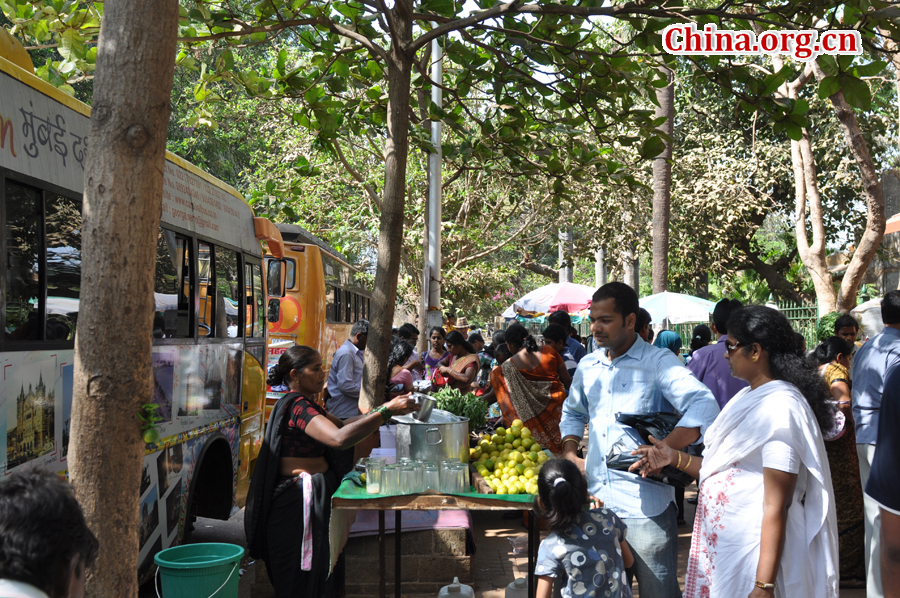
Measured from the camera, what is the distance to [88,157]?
2.38m

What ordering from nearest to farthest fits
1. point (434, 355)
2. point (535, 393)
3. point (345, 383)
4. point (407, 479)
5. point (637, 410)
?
1. point (637, 410)
2. point (407, 479)
3. point (535, 393)
4. point (345, 383)
5. point (434, 355)

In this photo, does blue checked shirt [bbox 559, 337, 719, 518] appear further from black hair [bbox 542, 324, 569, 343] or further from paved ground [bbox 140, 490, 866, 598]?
black hair [bbox 542, 324, 569, 343]

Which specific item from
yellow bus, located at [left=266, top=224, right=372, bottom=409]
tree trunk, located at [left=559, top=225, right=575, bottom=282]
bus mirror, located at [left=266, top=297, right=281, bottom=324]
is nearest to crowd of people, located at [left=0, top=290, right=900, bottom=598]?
yellow bus, located at [left=266, top=224, right=372, bottom=409]

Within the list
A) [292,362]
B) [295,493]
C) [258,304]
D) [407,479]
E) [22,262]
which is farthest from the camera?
[258,304]

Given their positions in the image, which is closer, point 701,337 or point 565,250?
point 701,337

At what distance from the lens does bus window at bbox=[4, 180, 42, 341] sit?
3.70 meters

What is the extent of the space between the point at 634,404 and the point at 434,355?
26.1 feet

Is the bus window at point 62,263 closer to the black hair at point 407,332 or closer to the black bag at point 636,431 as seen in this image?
the black bag at point 636,431

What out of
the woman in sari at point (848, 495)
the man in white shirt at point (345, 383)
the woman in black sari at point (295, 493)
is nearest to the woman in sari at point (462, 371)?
the man in white shirt at point (345, 383)

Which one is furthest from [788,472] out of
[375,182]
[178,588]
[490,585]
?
[375,182]

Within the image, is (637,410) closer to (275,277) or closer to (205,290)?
(205,290)

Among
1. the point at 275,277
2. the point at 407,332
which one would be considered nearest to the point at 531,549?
the point at 275,277

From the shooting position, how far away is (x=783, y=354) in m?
2.98

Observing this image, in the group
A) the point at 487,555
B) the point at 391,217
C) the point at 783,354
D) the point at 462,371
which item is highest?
the point at 391,217
